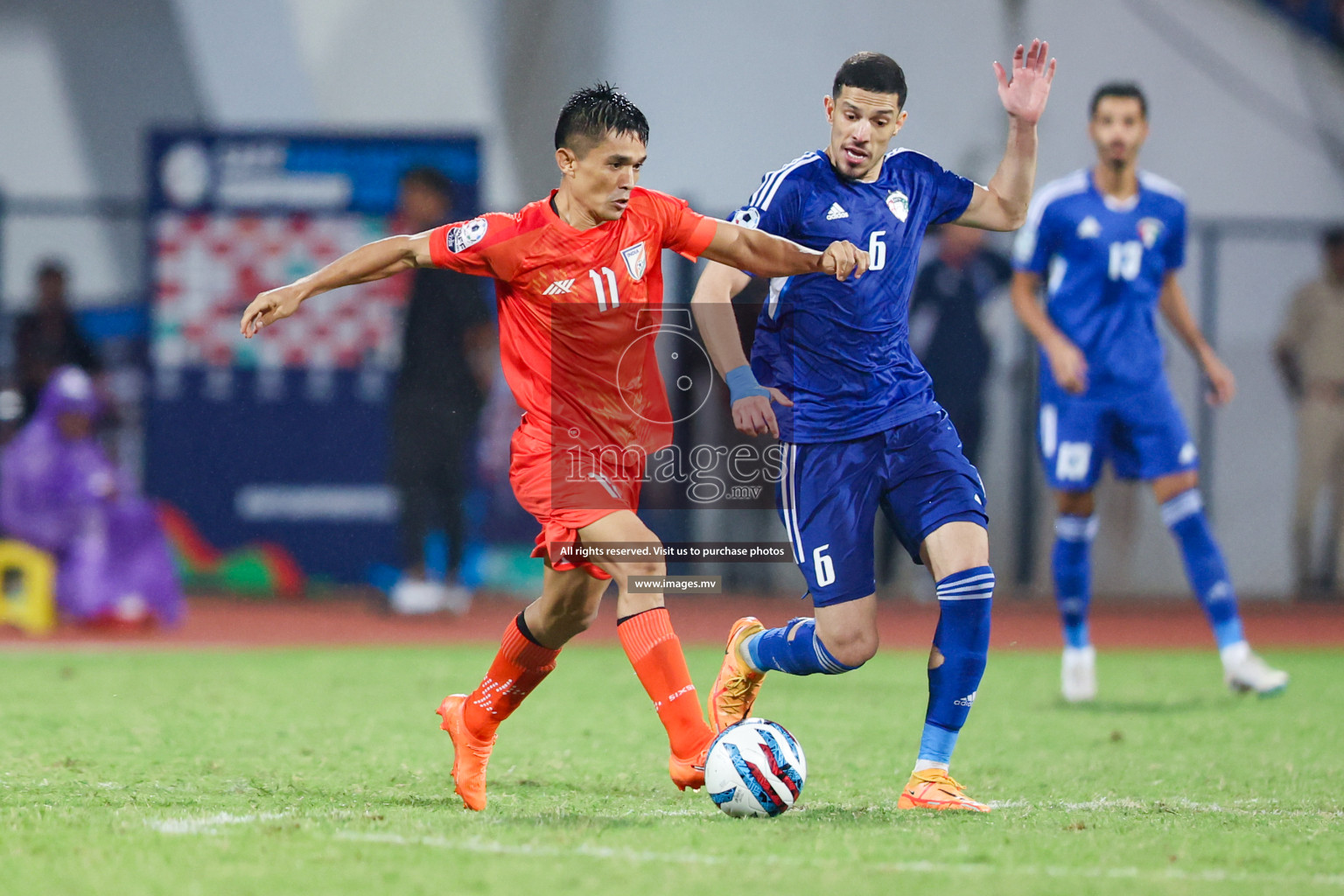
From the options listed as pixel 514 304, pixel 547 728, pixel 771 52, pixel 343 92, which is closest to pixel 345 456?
pixel 343 92

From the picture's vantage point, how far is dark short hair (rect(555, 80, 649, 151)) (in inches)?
194

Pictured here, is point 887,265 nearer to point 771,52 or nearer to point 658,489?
point 658,489

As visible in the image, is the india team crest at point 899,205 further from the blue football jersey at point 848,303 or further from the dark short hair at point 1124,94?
the dark short hair at point 1124,94

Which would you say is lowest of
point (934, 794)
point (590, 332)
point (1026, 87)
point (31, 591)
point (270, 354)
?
point (31, 591)

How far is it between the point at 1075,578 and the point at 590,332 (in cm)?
362

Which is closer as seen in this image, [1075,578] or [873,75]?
[873,75]

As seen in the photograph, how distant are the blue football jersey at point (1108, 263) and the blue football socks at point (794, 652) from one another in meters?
2.68

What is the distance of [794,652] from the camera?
5.50m

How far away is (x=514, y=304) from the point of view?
5.13m

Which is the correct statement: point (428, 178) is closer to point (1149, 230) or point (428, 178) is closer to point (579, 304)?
point (1149, 230)

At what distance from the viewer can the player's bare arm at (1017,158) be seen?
537 cm

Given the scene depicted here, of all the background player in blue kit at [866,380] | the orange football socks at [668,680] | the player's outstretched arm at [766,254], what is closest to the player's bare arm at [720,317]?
the background player in blue kit at [866,380]

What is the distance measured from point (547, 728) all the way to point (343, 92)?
366 inches

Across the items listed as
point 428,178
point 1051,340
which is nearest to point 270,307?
point 1051,340
